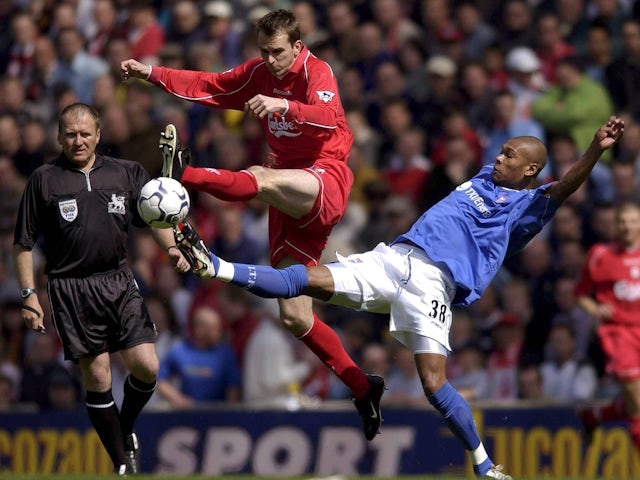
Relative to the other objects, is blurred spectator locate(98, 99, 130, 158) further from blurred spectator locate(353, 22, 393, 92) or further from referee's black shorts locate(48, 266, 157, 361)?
referee's black shorts locate(48, 266, 157, 361)

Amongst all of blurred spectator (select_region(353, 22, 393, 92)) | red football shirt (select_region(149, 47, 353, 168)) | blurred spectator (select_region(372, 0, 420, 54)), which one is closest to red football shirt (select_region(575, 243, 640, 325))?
red football shirt (select_region(149, 47, 353, 168))

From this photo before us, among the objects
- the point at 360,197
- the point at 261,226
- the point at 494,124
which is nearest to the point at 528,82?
the point at 494,124

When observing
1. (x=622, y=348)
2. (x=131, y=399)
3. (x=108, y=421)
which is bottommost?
(x=108, y=421)

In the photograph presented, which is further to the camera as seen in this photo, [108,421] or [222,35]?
[222,35]

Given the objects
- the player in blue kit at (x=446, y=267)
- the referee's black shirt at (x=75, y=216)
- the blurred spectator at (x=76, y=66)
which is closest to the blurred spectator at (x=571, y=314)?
the player in blue kit at (x=446, y=267)

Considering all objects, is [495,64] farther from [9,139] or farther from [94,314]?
[94,314]

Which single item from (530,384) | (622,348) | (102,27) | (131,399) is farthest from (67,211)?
(102,27)

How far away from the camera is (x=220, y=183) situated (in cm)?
963

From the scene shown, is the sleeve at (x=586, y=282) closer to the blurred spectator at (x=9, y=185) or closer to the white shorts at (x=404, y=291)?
the white shorts at (x=404, y=291)

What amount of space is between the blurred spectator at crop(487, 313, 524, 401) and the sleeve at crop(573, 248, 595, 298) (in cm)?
98

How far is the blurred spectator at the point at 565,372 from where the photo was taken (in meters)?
13.8

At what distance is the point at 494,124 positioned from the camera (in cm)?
1547

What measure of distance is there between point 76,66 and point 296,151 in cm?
848

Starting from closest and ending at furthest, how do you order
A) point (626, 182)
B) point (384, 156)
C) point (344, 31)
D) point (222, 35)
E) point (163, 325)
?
point (626, 182), point (163, 325), point (384, 156), point (344, 31), point (222, 35)
